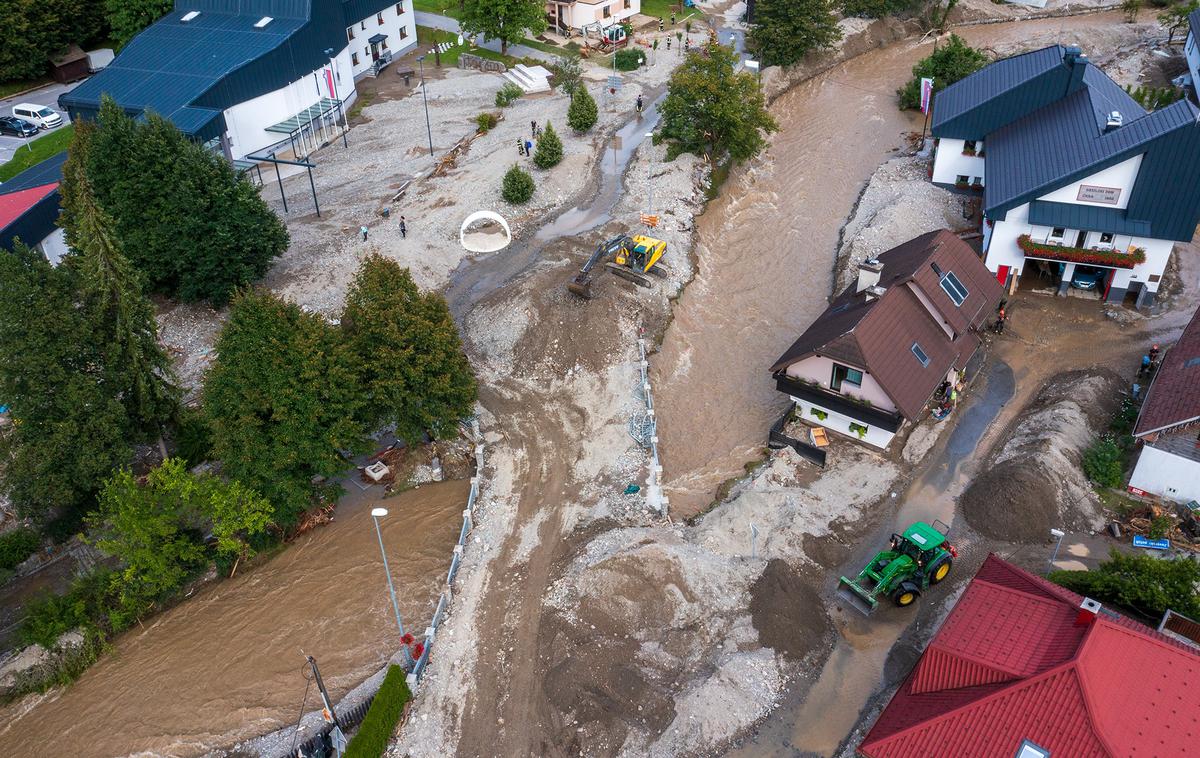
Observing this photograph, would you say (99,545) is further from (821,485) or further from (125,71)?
(125,71)

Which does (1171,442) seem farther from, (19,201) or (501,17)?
(501,17)

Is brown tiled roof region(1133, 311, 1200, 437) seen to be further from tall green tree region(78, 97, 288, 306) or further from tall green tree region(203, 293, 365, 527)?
tall green tree region(78, 97, 288, 306)

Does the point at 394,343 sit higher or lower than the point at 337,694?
higher

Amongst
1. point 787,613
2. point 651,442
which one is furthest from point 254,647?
point 787,613

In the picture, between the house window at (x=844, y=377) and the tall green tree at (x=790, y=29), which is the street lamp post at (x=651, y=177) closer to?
the tall green tree at (x=790, y=29)

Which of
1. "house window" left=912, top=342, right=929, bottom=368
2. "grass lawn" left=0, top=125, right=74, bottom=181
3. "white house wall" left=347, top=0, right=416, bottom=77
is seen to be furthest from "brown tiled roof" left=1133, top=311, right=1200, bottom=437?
"grass lawn" left=0, top=125, right=74, bottom=181

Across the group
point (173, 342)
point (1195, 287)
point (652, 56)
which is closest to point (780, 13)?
point (652, 56)
